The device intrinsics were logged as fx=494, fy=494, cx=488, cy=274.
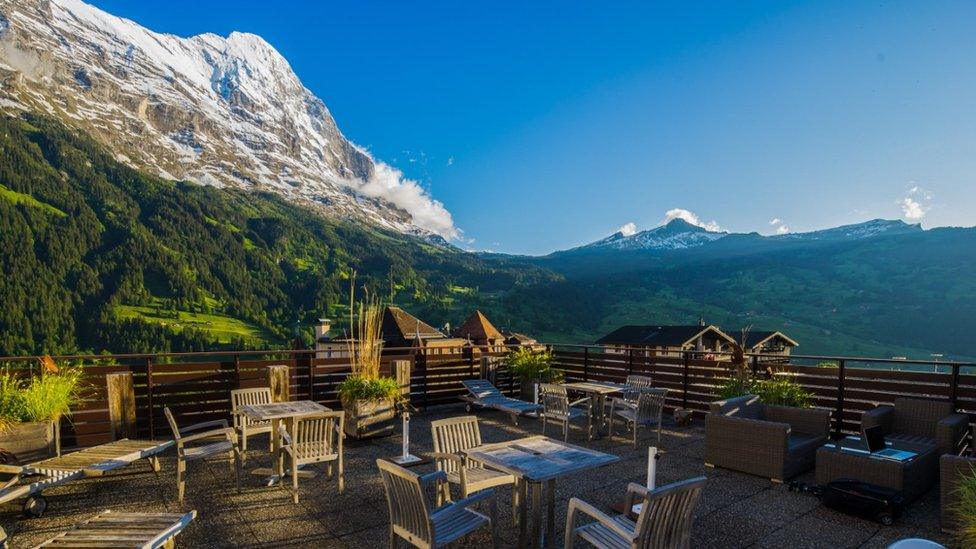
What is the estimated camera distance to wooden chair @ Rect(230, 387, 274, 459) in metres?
5.20

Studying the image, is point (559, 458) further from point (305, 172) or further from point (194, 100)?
point (194, 100)

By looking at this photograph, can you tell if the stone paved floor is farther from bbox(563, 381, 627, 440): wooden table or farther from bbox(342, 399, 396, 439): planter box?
bbox(563, 381, 627, 440): wooden table

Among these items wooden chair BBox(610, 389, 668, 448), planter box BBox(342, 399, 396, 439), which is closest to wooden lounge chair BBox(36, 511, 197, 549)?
planter box BBox(342, 399, 396, 439)

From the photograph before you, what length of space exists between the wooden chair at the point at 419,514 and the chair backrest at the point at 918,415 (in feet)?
15.7

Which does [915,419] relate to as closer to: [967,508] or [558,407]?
[967,508]

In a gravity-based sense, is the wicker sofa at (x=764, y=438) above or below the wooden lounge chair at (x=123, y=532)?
below

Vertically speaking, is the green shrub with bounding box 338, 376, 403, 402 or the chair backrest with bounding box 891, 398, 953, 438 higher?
the green shrub with bounding box 338, 376, 403, 402

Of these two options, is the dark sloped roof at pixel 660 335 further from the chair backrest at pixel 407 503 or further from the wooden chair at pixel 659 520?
the chair backrest at pixel 407 503

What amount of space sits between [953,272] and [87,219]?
463ft

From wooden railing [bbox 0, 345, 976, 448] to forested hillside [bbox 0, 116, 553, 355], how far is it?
40037mm

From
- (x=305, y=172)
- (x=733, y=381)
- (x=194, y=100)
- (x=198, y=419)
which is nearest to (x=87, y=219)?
(x=198, y=419)

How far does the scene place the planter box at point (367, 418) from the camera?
5.93 metres

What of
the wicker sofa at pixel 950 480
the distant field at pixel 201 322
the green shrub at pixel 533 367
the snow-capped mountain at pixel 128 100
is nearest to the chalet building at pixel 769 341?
the green shrub at pixel 533 367

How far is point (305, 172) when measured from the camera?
195 m
